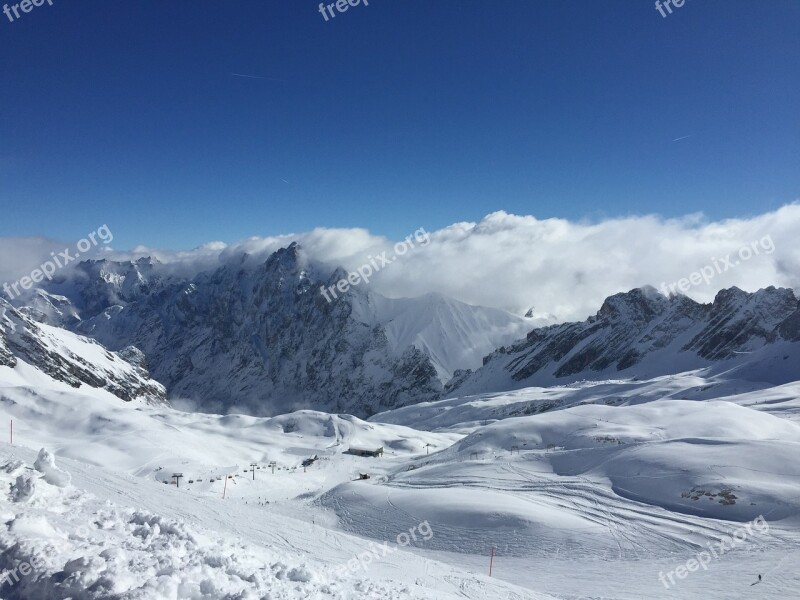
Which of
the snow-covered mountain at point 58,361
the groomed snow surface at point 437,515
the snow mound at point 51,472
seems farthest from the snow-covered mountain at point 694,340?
the snow mound at point 51,472

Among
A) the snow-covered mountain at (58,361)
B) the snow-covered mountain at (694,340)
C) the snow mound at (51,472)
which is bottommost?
the snow-covered mountain at (694,340)

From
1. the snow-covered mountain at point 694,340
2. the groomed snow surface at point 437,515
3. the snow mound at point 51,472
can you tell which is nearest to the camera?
the groomed snow surface at point 437,515

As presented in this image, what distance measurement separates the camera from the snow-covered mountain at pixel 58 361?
132250 mm

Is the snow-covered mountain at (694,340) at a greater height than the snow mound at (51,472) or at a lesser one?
lesser

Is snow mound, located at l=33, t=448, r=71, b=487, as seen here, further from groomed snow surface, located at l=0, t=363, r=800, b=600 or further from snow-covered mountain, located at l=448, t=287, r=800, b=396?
snow-covered mountain, located at l=448, t=287, r=800, b=396

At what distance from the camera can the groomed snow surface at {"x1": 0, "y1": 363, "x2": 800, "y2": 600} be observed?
1148cm

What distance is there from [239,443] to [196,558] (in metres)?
72.6

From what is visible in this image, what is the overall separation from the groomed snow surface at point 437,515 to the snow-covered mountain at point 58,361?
76075mm

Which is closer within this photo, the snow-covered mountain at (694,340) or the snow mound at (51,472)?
the snow mound at (51,472)

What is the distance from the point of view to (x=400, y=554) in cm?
2162

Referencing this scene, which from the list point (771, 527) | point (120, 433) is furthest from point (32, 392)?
point (771, 527)

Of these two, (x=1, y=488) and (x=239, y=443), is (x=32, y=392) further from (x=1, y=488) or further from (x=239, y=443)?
(x=1, y=488)

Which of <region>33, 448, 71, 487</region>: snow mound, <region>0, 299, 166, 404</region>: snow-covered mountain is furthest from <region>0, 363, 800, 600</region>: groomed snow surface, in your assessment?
<region>0, 299, 166, 404</region>: snow-covered mountain

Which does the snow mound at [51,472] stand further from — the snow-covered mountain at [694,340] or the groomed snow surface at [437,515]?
the snow-covered mountain at [694,340]
